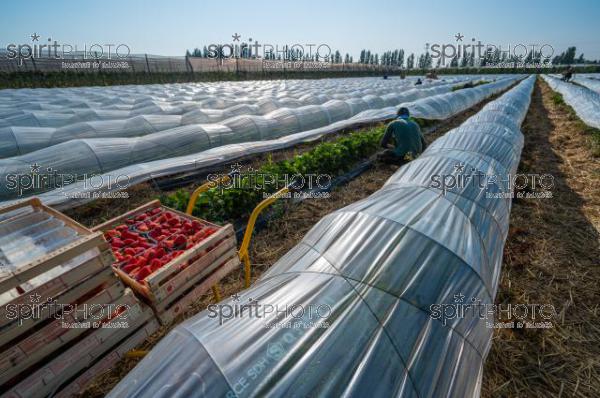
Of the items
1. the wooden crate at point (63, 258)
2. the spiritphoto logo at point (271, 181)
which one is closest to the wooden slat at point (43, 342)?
the wooden crate at point (63, 258)

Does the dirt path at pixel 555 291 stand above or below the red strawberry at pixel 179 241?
below

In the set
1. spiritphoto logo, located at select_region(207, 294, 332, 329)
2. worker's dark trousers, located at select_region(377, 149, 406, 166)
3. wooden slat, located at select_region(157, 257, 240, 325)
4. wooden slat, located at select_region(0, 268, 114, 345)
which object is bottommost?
wooden slat, located at select_region(157, 257, 240, 325)

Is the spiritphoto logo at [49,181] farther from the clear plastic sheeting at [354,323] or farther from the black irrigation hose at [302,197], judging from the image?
the clear plastic sheeting at [354,323]

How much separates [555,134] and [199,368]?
17.5 metres

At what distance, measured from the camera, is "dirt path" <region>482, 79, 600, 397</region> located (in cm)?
312

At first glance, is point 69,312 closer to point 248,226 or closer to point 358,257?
point 248,226

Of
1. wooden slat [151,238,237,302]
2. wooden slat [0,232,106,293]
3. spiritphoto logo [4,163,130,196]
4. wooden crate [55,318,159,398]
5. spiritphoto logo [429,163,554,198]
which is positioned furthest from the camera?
spiritphoto logo [4,163,130,196]

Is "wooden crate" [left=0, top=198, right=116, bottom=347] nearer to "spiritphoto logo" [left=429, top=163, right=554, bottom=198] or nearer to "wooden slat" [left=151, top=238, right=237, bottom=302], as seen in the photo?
"wooden slat" [left=151, top=238, right=237, bottom=302]

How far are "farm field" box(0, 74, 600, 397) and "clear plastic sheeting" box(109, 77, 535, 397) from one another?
1cm

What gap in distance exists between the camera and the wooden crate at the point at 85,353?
1.98 meters

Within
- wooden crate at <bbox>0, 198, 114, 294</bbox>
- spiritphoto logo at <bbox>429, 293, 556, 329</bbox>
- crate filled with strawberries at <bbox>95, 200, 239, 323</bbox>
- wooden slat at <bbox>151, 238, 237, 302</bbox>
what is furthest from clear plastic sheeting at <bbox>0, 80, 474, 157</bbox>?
spiritphoto logo at <bbox>429, 293, 556, 329</bbox>

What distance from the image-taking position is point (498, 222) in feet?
13.5

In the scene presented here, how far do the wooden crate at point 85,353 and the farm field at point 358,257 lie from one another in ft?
0.22

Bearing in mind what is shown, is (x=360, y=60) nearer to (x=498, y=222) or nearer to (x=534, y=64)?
(x=534, y=64)
